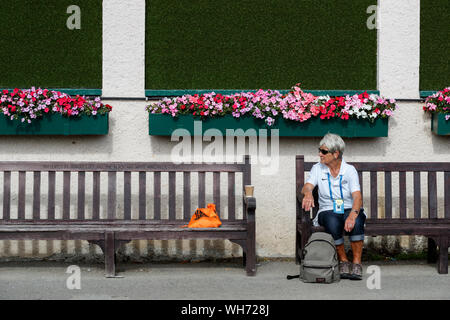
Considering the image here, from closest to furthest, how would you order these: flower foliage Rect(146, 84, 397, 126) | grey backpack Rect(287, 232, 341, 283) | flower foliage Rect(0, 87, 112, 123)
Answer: grey backpack Rect(287, 232, 341, 283) < flower foliage Rect(0, 87, 112, 123) < flower foliage Rect(146, 84, 397, 126)

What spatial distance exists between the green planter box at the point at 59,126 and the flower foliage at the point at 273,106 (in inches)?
23.1

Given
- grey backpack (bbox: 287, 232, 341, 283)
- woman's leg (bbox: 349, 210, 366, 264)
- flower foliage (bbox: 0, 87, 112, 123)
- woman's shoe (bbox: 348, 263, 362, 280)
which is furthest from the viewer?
flower foliage (bbox: 0, 87, 112, 123)

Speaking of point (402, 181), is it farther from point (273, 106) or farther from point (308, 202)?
point (273, 106)

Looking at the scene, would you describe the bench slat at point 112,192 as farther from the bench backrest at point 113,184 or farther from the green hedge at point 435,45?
the green hedge at point 435,45

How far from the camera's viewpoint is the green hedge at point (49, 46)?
714 cm

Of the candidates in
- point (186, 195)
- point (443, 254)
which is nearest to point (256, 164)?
point (186, 195)

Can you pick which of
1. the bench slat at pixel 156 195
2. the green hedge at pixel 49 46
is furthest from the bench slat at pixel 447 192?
the green hedge at pixel 49 46

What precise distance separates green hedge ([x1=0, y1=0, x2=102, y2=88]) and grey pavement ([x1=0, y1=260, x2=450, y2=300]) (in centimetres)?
204

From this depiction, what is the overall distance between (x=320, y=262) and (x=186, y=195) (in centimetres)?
159

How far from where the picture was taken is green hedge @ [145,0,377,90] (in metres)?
7.22

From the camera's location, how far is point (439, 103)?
708cm

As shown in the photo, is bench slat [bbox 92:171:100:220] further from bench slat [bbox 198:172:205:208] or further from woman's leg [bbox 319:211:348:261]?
woman's leg [bbox 319:211:348:261]

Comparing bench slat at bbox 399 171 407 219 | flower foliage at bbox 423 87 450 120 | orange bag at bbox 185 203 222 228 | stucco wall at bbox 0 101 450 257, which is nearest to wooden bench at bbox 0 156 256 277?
orange bag at bbox 185 203 222 228
